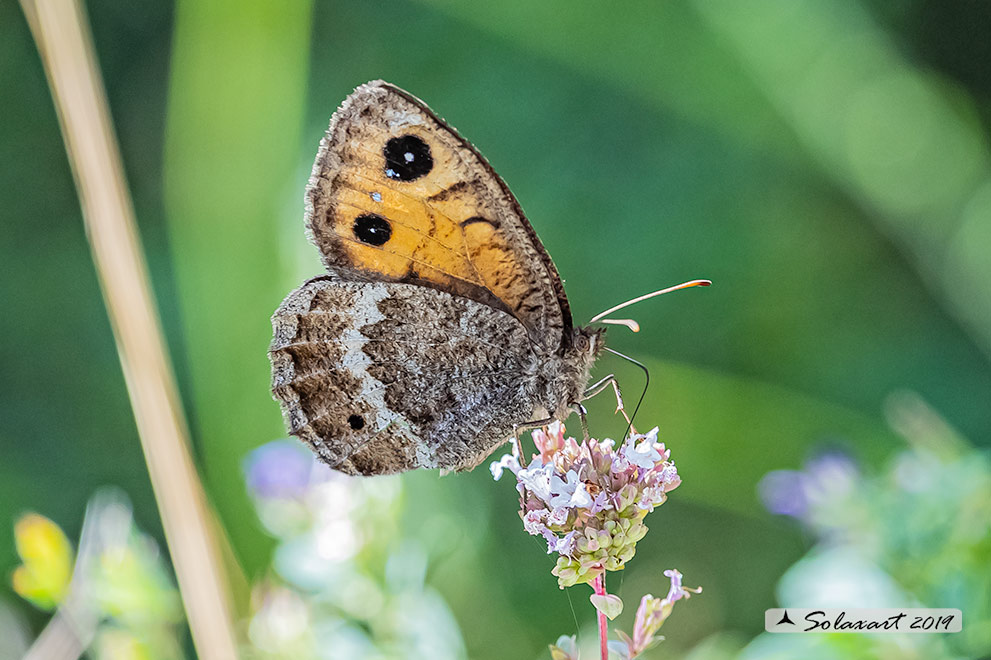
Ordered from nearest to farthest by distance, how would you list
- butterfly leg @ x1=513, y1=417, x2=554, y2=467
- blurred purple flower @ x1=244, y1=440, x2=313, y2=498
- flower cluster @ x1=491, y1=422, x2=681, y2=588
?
flower cluster @ x1=491, y1=422, x2=681, y2=588
butterfly leg @ x1=513, y1=417, x2=554, y2=467
blurred purple flower @ x1=244, y1=440, x2=313, y2=498

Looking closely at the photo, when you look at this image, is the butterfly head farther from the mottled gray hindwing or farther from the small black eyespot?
the small black eyespot

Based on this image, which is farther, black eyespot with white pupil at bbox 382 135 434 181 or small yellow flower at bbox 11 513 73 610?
small yellow flower at bbox 11 513 73 610

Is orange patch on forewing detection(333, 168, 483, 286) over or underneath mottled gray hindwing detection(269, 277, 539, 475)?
over

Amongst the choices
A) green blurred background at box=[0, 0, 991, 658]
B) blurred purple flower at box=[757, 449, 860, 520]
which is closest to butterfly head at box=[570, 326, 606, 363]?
blurred purple flower at box=[757, 449, 860, 520]

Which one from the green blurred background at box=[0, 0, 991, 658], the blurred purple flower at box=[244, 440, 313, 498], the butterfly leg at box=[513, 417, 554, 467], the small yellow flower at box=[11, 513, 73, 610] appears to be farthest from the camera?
the green blurred background at box=[0, 0, 991, 658]

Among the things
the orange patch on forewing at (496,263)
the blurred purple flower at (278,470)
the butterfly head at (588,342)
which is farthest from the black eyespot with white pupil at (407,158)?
the blurred purple flower at (278,470)

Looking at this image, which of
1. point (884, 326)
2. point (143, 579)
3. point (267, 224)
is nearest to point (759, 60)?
point (884, 326)

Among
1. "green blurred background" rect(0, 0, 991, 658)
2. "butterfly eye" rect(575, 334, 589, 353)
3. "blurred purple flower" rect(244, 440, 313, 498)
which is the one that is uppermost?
"green blurred background" rect(0, 0, 991, 658)
